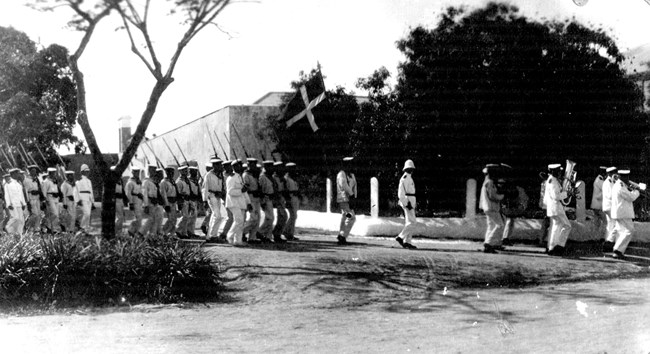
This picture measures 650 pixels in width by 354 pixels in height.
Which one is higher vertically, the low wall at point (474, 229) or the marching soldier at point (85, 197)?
the marching soldier at point (85, 197)

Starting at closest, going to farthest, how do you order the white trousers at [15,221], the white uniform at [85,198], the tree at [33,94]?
1. the tree at [33,94]
2. the white trousers at [15,221]
3. the white uniform at [85,198]

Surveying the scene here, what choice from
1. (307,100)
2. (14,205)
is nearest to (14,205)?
(14,205)

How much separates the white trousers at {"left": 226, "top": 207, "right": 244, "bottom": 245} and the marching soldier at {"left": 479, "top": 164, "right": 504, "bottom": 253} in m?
4.00

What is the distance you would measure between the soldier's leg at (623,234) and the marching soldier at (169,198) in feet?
24.8

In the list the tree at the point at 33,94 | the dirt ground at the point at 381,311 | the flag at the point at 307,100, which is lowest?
the dirt ground at the point at 381,311

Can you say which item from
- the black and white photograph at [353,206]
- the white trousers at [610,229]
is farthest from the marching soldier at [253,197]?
the white trousers at [610,229]

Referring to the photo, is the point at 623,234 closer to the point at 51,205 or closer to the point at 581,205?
the point at 581,205

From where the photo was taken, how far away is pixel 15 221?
9578 millimetres

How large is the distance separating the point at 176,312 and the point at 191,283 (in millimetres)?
698

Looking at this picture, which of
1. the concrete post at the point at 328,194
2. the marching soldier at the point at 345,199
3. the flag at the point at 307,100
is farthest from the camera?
the concrete post at the point at 328,194

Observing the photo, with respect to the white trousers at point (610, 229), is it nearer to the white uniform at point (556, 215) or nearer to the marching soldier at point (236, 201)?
the white uniform at point (556, 215)

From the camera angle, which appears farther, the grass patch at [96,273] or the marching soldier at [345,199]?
the marching soldier at [345,199]

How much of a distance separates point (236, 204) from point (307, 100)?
211 centimetres

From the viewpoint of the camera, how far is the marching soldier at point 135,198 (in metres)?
12.4
